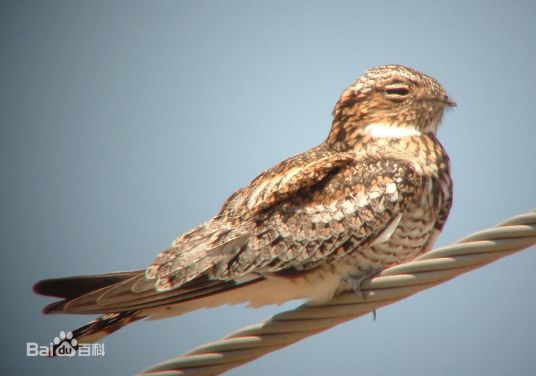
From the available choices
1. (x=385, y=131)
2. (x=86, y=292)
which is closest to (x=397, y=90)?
(x=385, y=131)

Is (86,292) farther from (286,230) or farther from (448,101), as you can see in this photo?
(448,101)

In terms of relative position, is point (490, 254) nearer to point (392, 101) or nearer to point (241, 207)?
point (241, 207)

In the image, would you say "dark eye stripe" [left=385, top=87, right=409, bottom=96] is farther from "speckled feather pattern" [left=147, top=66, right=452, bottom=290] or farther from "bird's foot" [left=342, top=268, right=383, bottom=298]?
"bird's foot" [left=342, top=268, right=383, bottom=298]

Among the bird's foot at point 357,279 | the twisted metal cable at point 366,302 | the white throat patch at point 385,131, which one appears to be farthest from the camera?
the white throat patch at point 385,131

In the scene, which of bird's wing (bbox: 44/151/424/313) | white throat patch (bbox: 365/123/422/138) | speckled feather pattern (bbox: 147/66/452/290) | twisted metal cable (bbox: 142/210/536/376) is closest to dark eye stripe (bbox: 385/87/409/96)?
white throat patch (bbox: 365/123/422/138)

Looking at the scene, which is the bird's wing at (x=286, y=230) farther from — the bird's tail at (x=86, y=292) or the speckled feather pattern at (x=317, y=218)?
the bird's tail at (x=86, y=292)

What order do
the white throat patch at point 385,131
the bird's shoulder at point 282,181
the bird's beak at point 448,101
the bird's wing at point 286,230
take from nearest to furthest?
the bird's wing at point 286,230 < the bird's shoulder at point 282,181 < the white throat patch at point 385,131 < the bird's beak at point 448,101

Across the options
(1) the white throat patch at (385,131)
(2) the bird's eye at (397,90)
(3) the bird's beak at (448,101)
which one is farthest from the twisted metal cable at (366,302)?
(3) the bird's beak at (448,101)
